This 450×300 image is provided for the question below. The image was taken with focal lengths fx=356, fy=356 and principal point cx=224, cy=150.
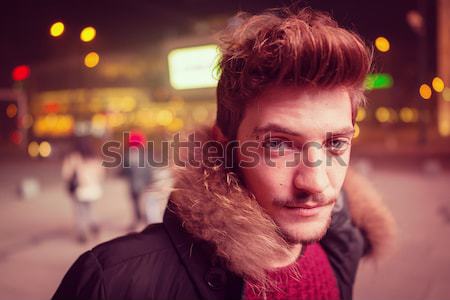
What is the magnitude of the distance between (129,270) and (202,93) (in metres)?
5.75

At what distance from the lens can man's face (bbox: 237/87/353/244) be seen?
1.26 metres

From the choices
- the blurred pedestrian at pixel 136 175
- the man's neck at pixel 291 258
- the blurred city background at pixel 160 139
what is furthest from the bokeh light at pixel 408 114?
the man's neck at pixel 291 258

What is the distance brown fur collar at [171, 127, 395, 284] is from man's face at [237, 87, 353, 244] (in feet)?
Result: 0.23

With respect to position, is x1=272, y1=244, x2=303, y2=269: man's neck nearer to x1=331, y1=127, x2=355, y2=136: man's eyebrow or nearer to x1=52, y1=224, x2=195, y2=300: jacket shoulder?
x1=52, y1=224, x2=195, y2=300: jacket shoulder

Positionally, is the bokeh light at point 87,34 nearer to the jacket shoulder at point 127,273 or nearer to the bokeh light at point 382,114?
the jacket shoulder at point 127,273

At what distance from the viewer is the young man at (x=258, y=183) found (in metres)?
1.23

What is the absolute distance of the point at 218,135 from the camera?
60.2 inches

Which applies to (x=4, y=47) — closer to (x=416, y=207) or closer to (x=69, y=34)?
(x=69, y=34)

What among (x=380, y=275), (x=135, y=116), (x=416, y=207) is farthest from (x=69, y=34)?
(x=135, y=116)

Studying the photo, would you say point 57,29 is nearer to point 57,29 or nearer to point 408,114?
point 57,29

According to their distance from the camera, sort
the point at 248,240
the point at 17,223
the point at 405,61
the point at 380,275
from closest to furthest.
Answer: the point at 248,240
the point at 380,275
the point at 17,223
the point at 405,61

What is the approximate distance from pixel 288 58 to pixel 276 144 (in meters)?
0.30

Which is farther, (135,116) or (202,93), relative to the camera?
(135,116)

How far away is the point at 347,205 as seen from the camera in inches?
78.5
